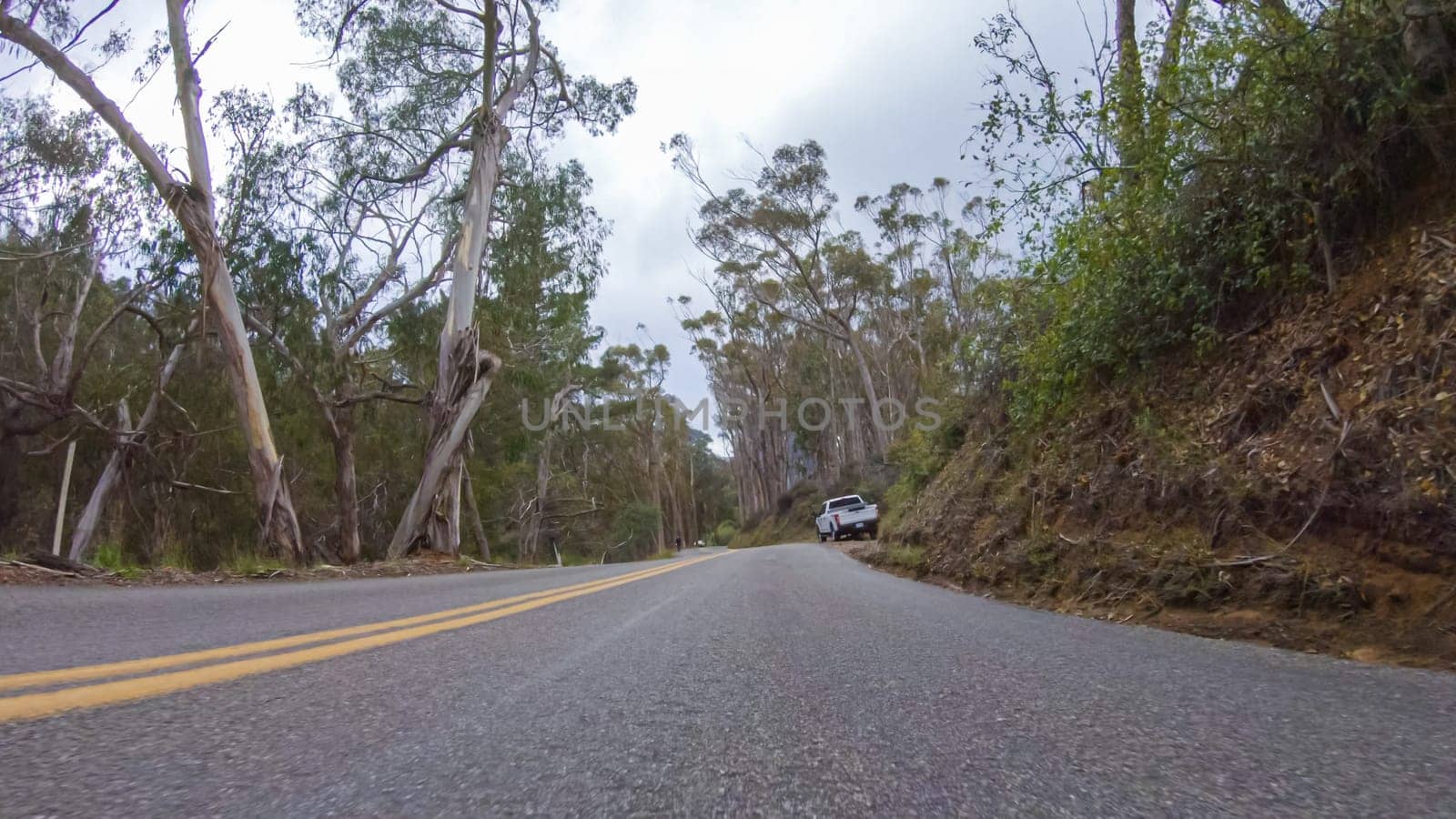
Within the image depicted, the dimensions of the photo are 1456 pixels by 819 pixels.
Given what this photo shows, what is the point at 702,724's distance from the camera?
2285 millimetres

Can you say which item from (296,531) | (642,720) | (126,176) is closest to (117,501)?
(126,176)

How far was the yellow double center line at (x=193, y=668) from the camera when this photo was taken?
7.26 ft

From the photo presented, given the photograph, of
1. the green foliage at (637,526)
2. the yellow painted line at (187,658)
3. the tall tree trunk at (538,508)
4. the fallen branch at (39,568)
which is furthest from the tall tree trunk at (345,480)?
the green foliage at (637,526)

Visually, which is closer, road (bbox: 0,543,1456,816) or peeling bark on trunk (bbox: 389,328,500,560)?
road (bbox: 0,543,1456,816)

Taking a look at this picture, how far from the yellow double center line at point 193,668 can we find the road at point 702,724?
18mm

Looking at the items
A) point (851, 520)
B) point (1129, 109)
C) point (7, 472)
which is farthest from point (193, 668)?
point (851, 520)

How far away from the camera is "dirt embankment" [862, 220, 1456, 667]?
378 centimetres

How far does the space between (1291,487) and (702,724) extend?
3990mm

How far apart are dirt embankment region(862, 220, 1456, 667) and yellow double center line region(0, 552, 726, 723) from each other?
425cm

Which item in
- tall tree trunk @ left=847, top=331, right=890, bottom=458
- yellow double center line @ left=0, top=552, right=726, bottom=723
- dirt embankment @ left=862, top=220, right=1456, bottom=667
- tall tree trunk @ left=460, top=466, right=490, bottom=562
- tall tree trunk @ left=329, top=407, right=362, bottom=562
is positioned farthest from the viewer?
tall tree trunk @ left=847, top=331, right=890, bottom=458

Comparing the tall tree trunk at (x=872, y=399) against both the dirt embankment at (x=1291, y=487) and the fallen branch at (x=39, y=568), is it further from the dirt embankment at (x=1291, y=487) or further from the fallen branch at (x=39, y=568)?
the fallen branch at (x=39, y=568)

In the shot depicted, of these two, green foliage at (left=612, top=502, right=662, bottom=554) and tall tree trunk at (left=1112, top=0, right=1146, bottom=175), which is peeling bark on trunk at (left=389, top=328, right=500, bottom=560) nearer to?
tall tree trunk at (left=1112, top=0, right=1146, bottom=175)

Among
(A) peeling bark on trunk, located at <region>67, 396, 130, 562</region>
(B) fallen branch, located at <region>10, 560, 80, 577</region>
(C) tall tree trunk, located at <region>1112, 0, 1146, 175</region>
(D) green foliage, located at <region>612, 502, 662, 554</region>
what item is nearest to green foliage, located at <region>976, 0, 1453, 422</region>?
(C) tall tree trunk, located at <region>1112, 0, 1146, 175</region>

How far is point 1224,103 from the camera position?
6.02m
